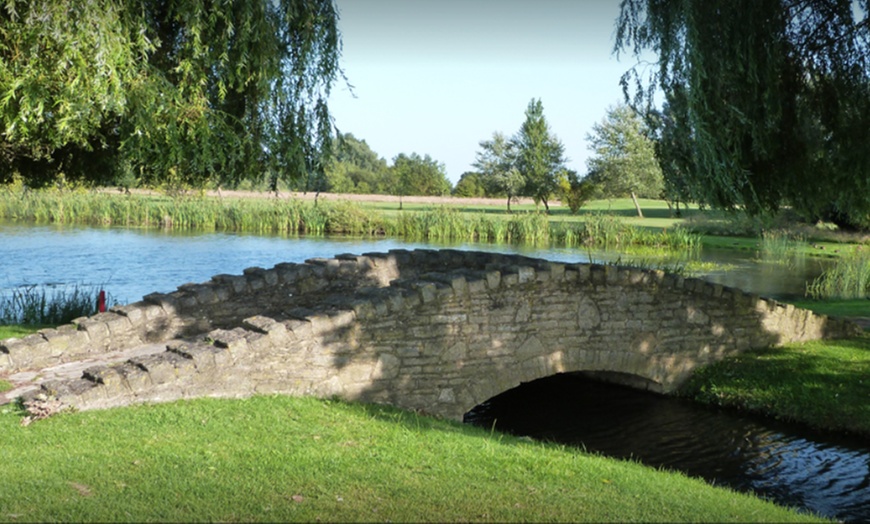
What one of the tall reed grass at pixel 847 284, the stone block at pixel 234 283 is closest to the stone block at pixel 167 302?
the stone block at pixel 234 283

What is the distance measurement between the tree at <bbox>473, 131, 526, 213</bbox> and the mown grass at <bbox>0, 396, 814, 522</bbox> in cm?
4952

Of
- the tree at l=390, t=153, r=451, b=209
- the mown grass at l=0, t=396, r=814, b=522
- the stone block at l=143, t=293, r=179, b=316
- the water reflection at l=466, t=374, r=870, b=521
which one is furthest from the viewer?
the tree at l=390, t=153, r=451, b=209

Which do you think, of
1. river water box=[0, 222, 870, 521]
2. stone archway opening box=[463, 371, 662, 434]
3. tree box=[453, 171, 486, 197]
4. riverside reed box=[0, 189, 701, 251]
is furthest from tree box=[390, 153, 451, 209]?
stone archway opening box=[463, 371, 662, 434]

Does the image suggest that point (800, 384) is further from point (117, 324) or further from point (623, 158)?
point (623, 158)

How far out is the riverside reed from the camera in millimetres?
35312

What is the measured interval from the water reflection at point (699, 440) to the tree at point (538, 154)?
43.6m

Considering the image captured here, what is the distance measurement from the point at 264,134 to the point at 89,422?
13.8 ft

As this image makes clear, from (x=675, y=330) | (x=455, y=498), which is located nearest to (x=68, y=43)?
(x=455, y=498)

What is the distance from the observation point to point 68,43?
→ 25.1 feet

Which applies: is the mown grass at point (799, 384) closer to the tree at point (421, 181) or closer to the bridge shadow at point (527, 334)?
the bridge shadow at point (527, 334)

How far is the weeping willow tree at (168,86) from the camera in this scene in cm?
779

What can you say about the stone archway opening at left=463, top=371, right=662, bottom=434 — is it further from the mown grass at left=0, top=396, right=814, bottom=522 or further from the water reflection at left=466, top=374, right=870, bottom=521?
the mown grass at left=0, top=396, right=814, bottom=522

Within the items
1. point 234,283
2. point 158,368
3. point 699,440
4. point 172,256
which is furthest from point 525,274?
point 172,256

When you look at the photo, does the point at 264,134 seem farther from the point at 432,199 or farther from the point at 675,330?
the point at 432,199
